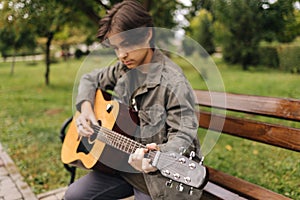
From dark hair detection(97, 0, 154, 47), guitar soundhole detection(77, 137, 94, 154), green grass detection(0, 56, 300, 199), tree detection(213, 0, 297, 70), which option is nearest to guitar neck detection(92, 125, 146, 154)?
guitar soundhole detection(77, 137, 94, 154)

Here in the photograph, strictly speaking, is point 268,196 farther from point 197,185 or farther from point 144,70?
point 144,70

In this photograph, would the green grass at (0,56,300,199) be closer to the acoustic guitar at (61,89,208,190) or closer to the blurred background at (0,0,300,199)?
the blurred background at (0,0,300,199)

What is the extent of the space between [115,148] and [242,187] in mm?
915

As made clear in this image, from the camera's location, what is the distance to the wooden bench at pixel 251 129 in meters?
1.93

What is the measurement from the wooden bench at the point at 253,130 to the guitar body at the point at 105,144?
632mm

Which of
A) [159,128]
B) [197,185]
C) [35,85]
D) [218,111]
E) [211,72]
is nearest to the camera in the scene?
[197,185]

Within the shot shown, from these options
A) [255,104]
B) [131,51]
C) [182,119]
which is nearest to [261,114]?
[255,104]

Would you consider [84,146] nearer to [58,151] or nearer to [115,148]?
[115,148]

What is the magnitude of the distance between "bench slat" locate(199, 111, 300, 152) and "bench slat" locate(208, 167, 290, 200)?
32 cm

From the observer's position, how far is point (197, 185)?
1371 mm

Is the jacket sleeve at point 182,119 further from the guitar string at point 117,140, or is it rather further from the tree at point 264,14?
the tree at point 264,14

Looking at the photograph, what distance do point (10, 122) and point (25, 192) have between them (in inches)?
133

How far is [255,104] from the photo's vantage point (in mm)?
2184

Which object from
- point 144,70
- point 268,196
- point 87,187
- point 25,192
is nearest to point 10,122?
point 25,192
